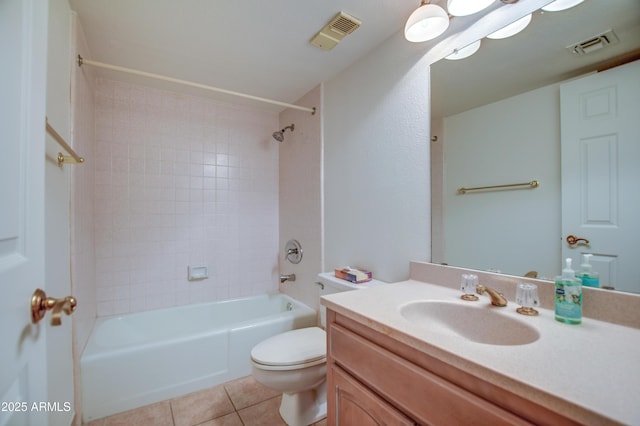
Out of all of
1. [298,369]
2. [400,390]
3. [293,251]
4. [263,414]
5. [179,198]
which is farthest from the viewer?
[293,251]

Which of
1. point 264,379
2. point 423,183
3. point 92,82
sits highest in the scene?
point 92,82

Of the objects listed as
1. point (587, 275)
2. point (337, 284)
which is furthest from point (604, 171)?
point (337, 284)

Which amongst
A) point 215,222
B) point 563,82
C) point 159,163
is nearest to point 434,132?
point 563,82

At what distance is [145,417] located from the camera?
1.55 metres

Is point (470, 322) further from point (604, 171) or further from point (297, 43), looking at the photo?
point (297, 43)

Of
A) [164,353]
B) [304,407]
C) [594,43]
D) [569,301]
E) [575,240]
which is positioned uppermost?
[594,43]

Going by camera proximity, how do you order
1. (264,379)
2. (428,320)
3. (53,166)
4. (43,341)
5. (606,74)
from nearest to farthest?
(43,341), (606,74), (428,320), (53,166), (264,379)

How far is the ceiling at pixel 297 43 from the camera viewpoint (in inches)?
37.2

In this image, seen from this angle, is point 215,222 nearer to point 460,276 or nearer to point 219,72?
point 219,72

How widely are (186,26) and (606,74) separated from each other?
74.6 inches

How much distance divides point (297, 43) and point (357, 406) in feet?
6.15

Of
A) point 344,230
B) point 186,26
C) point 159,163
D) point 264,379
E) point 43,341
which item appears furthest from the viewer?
point 159,163

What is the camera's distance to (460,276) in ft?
3.83

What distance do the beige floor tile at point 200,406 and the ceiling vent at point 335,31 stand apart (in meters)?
2.30
